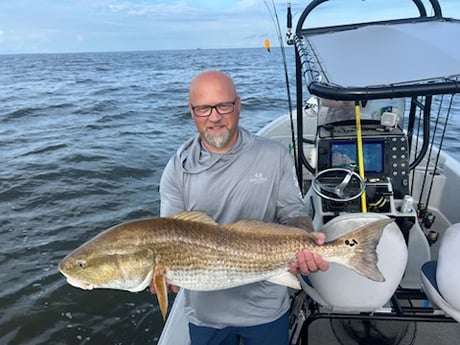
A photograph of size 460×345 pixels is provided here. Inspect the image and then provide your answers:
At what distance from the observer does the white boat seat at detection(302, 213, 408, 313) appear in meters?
2.55

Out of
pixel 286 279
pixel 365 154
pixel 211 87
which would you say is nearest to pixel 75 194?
pixel 365 154

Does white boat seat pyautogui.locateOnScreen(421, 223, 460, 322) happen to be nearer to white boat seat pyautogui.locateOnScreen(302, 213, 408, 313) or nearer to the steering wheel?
white boat seat pyautogui.locateOnScreen(302, 213, 408, 313)

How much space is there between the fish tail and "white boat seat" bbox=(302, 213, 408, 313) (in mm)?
198

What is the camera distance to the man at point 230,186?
8.39ft

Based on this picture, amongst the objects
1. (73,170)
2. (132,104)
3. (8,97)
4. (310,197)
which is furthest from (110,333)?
(8,97)

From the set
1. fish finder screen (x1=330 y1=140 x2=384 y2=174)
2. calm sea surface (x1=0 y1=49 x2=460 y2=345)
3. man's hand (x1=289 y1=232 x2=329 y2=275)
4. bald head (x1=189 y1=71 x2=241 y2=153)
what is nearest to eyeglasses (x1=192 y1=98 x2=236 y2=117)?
bald head (x1=189 y1=71 x2=241 y2=153)

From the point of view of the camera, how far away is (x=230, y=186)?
8.68 ft

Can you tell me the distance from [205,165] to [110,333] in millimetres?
3891

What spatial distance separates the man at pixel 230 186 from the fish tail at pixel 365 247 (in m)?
0.35

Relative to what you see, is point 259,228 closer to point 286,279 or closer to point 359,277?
point 286,279

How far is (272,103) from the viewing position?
19.3 meters

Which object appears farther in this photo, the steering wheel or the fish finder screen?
the fish finder screen

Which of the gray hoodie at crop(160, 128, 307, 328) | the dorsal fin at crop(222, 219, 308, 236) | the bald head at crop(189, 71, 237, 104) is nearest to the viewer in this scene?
the dorsal fin at crop(222, 219, 308, 236)

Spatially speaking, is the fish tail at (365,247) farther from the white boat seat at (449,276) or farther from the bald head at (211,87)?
the bald head at (211,87)
